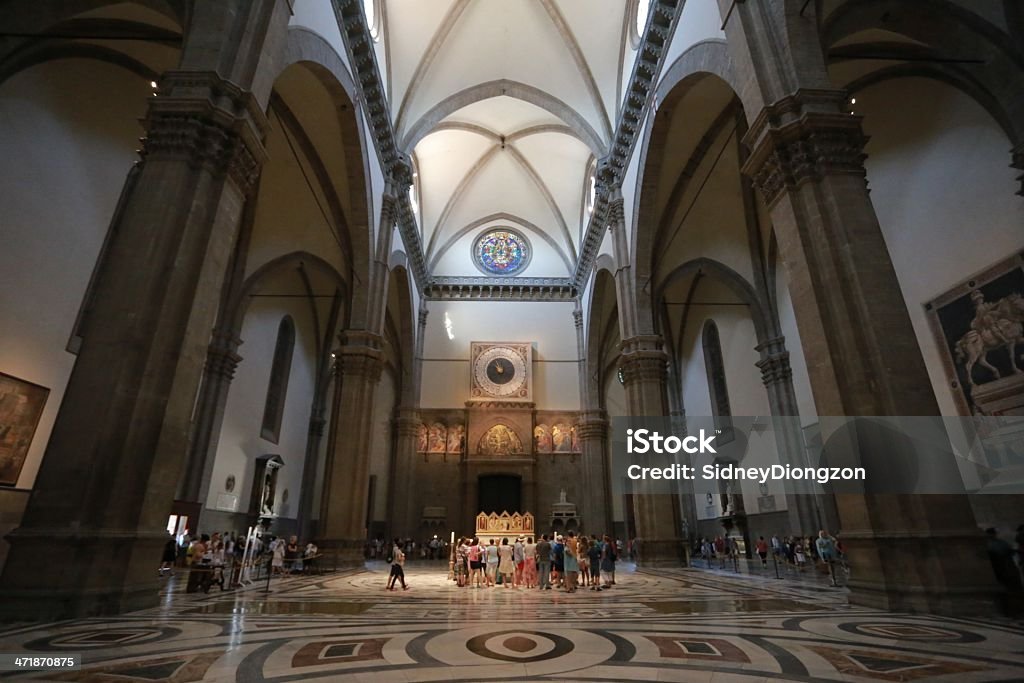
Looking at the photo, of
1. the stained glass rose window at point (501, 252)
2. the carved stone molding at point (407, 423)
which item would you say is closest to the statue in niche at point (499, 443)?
the carved stone molding at point (407, 423)

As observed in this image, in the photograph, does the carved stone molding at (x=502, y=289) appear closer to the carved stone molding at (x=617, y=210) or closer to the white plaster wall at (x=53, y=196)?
the carved stone molding at (x=617, y=210)

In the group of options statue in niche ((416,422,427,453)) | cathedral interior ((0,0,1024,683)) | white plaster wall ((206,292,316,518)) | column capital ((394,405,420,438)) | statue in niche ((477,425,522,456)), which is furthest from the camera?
statue in niche ((416,422,427,453))

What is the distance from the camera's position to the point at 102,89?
966cm

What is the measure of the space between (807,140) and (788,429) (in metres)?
10.2

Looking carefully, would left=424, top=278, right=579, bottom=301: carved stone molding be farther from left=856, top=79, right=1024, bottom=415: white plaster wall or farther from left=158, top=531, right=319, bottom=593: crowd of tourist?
left=856, top=79, right=1024, bottom=415: white plaster wall

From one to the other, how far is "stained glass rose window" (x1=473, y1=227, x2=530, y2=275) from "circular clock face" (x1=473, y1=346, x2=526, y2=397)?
14.3 feet

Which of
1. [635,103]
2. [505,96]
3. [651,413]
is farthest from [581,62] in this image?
[651,413]

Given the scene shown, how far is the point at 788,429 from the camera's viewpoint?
564 inches

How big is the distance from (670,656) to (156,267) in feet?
20.5

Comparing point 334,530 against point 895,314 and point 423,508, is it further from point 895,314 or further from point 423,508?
point 895,314

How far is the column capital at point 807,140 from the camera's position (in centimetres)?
638

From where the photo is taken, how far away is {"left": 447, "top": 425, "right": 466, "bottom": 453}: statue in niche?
22.7 meters

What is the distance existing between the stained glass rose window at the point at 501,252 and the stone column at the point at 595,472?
835 cm
